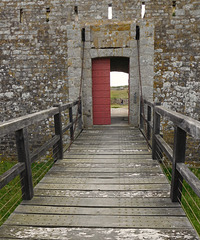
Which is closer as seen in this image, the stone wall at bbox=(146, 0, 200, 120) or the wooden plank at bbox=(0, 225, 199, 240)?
the wooden plank at bbox=(0, 225, 199, 240)

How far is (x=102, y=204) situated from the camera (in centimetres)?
246

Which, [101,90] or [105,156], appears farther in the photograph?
[101,90]

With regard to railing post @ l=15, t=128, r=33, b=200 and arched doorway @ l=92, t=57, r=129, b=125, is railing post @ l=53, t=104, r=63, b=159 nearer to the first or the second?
railing post @ l=15, t=128, r=33, b=200

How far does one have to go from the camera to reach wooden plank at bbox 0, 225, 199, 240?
1897 millimetres

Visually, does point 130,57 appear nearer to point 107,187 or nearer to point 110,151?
point 110,151

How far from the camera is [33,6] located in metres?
6.99

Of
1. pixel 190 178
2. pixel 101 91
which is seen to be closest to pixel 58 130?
pixel 190 178

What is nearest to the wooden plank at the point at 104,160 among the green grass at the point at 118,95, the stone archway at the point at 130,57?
the stone archway at the point at 130,57

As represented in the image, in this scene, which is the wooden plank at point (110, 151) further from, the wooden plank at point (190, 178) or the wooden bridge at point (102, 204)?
the wooden plank at point (190, 178)

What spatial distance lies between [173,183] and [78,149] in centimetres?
246

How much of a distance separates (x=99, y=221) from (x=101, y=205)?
0.30m

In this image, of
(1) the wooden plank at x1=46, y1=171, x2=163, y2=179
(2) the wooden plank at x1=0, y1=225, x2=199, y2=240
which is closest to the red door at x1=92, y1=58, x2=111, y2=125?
(1) the wooden plank at x1=46, y1=171, x2=163, y2=179

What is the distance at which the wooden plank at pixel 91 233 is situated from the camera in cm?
190

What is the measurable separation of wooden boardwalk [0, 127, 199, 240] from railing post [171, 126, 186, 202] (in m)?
0.13
